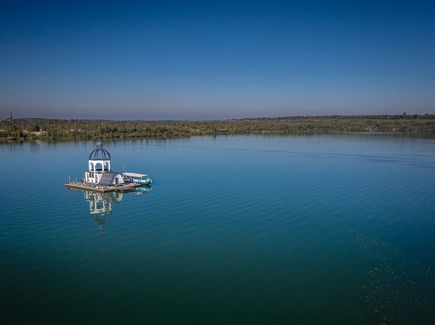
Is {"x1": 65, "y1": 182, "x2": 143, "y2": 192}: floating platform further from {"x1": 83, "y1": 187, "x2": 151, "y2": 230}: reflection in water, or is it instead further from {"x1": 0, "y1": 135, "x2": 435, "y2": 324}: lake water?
{"x1": 0, "y1": 135, "x2": 435, "y2": 324}: lake water

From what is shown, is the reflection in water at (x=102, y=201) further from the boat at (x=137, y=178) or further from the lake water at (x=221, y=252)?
the boat at (x=137, y=178)

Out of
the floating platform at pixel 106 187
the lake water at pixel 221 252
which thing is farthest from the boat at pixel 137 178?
the lake water at pixel 221 252

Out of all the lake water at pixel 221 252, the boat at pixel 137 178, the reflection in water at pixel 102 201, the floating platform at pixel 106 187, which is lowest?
the lake water at pixel 221 252

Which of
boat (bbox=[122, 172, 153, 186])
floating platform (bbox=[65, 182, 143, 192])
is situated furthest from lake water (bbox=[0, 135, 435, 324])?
boat (bbox=[122, 172, 153, 186])

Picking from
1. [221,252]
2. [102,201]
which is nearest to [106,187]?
[102,201]

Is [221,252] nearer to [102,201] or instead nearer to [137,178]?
[102,201]

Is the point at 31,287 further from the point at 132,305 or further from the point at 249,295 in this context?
the point at 249,295

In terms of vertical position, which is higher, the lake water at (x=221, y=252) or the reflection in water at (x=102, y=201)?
the reflection in water at (x=102, y=201)
